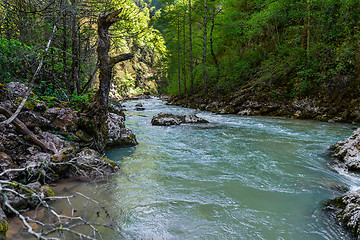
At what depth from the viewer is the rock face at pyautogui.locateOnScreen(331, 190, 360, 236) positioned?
2.31 meters

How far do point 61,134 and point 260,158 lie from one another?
201 inches

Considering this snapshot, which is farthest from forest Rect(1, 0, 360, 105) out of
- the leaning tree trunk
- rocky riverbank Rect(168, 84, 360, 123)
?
the leaning tree trunk

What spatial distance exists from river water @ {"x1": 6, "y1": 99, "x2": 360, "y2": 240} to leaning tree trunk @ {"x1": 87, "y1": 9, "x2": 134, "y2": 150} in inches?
32.0

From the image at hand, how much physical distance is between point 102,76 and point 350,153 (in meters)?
6.58

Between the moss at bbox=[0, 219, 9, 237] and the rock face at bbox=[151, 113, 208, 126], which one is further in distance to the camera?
the rock face at bbox=[151, 113, 208, 126]

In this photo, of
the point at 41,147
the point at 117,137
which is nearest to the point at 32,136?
the point at 41,147

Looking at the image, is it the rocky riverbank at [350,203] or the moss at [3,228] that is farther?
the rocky riverbank at [350,203]

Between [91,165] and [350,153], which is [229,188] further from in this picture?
[350,153]

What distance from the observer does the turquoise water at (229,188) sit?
2.48m

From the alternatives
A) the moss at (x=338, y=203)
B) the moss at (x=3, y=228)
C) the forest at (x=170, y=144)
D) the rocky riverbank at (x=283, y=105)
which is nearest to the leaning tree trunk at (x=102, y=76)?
the forest at (x=170, y=144)

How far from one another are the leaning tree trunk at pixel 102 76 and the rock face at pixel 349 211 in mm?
5293

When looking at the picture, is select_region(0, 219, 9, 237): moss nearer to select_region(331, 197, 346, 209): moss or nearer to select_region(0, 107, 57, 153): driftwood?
select_region(0, 107, 57, 153): driftwood

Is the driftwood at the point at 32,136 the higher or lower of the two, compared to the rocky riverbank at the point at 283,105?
lower

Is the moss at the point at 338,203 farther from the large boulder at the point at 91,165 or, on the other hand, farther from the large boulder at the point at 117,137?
the large boulder at the point at 117,137
